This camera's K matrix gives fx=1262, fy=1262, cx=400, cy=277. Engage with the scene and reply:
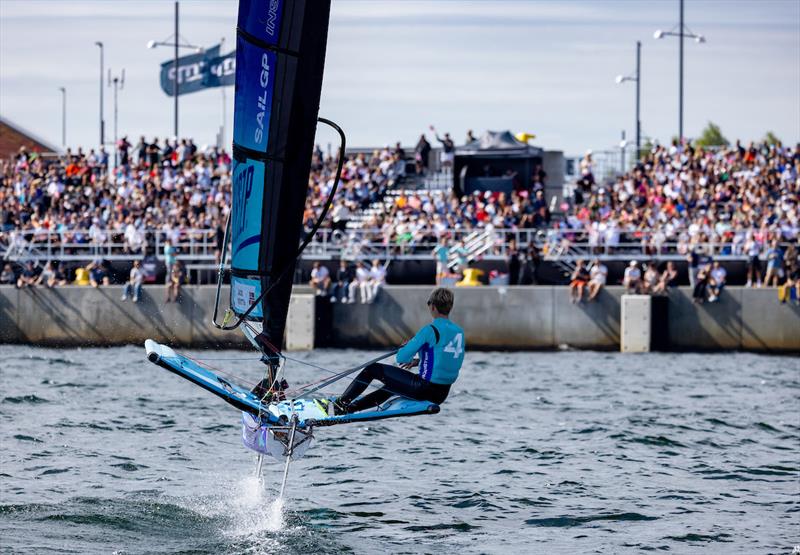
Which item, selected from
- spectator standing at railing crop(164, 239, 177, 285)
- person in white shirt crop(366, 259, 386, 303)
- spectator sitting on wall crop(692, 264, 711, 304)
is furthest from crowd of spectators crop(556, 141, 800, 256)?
spectator standing at railing crop(164, 239, 177, 285)

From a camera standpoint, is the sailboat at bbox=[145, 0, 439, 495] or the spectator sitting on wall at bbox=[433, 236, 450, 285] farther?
the spectator sitting on wall at bbox=[433, 236, 450, 285]

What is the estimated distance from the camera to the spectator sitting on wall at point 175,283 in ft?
97.3

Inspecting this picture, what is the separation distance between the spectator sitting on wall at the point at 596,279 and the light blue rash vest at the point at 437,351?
18.0 m

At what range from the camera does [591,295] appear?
28719 millimetres

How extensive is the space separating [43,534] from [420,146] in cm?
2837

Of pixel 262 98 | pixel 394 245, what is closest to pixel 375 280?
pixel 394 245

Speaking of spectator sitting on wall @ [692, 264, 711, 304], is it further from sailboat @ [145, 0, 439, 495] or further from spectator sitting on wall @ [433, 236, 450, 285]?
sailboat @ [145, 0, 439, 495]

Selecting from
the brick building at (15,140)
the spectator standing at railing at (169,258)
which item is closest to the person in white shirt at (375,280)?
the spectator standing at railing at (169,258)

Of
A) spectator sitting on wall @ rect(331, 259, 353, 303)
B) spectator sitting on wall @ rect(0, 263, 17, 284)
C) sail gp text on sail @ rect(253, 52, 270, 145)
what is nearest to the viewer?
sail gp text on sail @ rect(253, 52, 270, 145)

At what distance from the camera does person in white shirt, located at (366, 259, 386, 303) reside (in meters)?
29.5

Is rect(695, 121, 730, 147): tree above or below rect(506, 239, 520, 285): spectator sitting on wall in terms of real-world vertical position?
above

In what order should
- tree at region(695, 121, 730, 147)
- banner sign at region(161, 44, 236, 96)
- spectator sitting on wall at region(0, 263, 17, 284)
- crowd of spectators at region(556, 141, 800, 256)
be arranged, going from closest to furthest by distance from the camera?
crowd of spectators at region(556, 141, 800, 256) → spectator sitting on wall at region(0, 263, 17, 284) → banner sign at region(161, 44, 236, 96) → tree at region(695, 121, 730, 147)

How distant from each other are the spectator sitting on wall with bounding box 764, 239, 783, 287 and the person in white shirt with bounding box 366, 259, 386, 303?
8.81 m

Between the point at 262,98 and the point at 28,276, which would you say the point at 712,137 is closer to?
the point at 28,276
